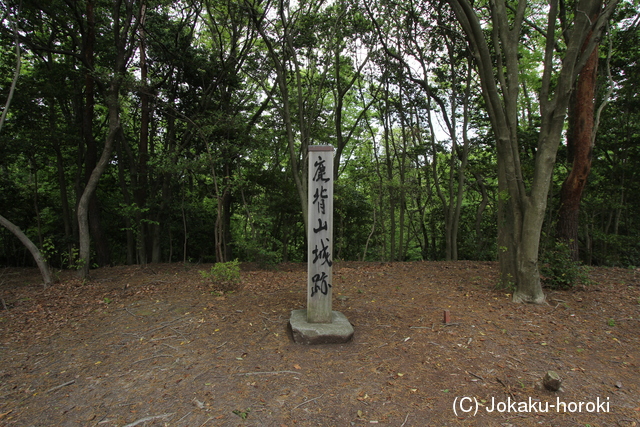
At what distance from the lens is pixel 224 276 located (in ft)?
17.7

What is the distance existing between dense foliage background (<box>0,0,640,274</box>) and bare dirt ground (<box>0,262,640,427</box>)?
2.73 m

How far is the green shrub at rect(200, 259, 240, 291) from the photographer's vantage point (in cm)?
536

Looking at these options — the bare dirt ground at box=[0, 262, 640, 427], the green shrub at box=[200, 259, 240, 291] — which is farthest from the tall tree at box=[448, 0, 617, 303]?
the green shrub at box=[200, 259, 240, 291]

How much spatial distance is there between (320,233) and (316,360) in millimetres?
1334

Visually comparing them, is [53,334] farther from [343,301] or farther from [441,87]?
[441,87]

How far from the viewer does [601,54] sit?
852 centimetres

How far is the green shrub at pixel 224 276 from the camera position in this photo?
5.36 metres

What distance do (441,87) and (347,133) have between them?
11.6 ft

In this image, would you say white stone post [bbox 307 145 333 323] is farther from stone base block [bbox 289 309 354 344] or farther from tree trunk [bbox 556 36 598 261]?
tree trunk [bbox 556 36 598 261]

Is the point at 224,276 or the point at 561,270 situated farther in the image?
the point at 224,276

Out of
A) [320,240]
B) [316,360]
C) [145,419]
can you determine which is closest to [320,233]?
[320,240]

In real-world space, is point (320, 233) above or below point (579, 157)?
below

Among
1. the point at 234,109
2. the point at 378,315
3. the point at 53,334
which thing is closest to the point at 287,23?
the point at 234,109

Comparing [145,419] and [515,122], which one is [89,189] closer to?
[145,419]
